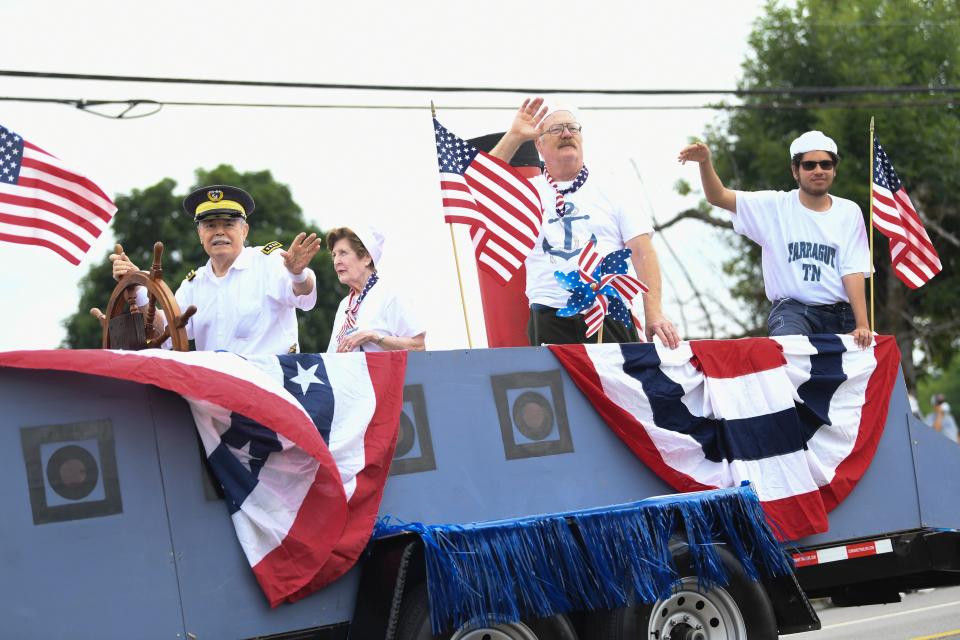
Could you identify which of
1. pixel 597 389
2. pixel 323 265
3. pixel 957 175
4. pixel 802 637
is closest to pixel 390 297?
pixel 597 389

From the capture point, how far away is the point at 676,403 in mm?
6941

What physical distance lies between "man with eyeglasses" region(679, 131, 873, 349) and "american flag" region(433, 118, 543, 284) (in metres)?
1.01

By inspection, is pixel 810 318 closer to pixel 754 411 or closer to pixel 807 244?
pixel 807 244

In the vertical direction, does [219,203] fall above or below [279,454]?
above

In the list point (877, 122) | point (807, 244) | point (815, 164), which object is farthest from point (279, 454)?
point (877, 122)

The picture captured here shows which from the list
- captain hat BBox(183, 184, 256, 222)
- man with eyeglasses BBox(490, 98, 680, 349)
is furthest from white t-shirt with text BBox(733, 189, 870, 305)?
captain hat BBox(183, 184, 256, 222)

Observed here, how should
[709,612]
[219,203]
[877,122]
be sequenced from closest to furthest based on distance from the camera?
1. [709,612]
2. [219,203]
3. [877,122]

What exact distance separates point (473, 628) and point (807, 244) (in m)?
3.44

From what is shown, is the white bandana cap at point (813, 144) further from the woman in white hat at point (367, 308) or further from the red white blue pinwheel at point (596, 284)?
the woman in white hat at point (367, 308)

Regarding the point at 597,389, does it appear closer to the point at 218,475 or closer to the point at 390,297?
the point at 390,297

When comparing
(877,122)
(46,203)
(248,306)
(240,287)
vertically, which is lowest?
(248,306)

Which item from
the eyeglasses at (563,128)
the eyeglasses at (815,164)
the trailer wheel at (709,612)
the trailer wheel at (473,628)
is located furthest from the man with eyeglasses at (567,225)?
the trailer wheel at (473,628)

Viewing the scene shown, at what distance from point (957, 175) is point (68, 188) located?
17963 millimetres

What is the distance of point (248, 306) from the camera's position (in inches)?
279
